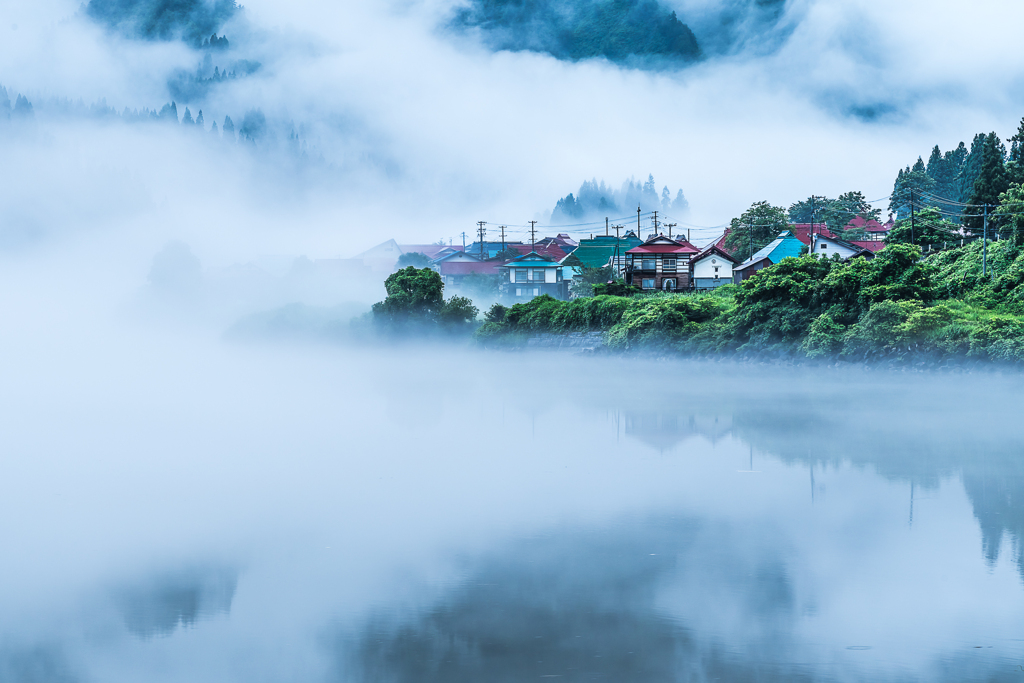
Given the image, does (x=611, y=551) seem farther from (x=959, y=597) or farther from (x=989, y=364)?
(x=989, y=364)

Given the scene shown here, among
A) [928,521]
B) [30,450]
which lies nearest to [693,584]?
[928,521]

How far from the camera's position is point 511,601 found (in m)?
5.82

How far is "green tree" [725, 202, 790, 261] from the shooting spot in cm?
4253

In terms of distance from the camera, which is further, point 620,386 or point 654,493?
point 620,386

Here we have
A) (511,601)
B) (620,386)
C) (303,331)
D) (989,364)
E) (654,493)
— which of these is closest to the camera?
(511,601)

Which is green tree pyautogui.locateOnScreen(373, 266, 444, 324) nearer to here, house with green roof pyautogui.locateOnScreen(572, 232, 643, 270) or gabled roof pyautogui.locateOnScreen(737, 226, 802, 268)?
gabled roof pyautogui.locateOnScreen(737, 226, 802, 268)

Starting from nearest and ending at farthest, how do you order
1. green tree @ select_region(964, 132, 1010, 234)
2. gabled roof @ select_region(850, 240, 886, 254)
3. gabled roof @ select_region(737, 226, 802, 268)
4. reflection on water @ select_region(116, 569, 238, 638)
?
reflection on water @ select_region(116, 569, 238, 638) < green tree @ select_region(964, 132, 1010, 234) < gabled roof @ select_region(737, 226, 802, 268) < gabled roof @ select_region(850, 240, 886, 254)

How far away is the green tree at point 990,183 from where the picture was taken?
101ft

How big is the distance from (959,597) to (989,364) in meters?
14.4

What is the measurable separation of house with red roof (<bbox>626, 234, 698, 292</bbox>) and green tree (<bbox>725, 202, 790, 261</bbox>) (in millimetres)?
4532

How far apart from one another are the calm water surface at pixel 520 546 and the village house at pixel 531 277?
2985 centimetres

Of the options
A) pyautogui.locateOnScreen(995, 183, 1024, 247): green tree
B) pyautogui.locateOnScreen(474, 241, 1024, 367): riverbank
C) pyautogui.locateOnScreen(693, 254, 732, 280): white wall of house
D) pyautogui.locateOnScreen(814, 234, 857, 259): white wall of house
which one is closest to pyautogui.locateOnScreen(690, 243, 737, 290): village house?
pyautogui.locateOnScreen(693, 254, 732, 280): white wall of house

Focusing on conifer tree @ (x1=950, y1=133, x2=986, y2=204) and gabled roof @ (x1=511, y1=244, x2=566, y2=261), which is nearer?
conifer tree @ (x1=950, y1=133, x2=986, y2=204)

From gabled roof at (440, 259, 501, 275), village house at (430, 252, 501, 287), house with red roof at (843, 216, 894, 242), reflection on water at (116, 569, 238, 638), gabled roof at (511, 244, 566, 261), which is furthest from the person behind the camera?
gabled roof at (511, 244, 566, 261)
